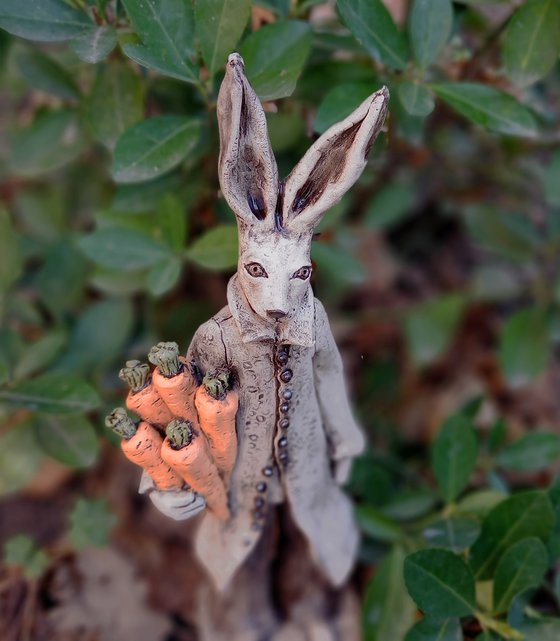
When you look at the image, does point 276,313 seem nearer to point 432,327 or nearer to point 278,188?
point 278,188

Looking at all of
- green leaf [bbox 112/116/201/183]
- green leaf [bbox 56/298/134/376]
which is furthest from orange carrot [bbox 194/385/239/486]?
green leaf [bbox 56/298/134/376]

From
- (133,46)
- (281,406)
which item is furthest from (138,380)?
(133,46)

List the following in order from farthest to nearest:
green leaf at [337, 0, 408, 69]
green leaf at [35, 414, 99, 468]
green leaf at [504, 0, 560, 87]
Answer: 1. green leaf at [35, 414, 99, 468]
2. green leaf at [504, 0, 560, 87]
3. green leaf at [337, 0, 408, 69]

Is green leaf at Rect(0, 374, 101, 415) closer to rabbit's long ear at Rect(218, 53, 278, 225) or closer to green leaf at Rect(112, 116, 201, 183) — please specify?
green leaf at Rect(112, 116, 201, 183)

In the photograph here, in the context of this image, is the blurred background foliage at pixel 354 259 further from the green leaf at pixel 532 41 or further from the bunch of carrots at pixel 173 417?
the bunch of carrots at pixel 173 417

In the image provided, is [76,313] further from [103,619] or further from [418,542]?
[418,542]

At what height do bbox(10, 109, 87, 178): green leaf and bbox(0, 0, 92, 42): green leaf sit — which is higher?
bbox(0, 0, 92, 42): green leaf

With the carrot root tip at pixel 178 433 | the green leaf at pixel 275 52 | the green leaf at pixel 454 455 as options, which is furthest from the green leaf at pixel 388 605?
the green leaf at pixel 275 52
